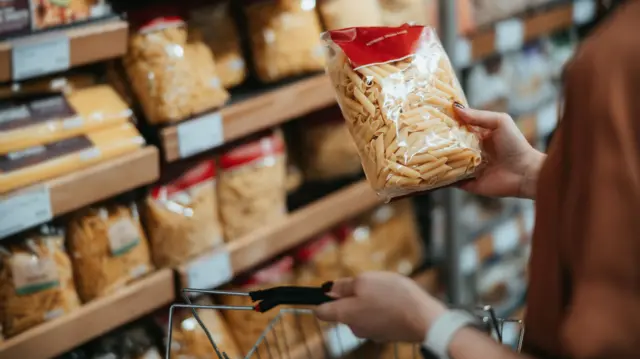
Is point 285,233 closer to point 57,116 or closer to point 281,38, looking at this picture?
point 281,38

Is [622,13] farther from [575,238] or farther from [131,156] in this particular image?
[131,156]

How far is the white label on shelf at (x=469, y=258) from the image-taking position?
2531 mm

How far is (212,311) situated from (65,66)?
0.73 meters

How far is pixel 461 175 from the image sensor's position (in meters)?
1.14

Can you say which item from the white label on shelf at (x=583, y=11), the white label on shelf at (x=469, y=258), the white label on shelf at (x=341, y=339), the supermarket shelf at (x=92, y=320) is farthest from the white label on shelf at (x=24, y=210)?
the white label on shelf at (x=583, y=11)

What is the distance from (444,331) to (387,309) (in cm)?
9

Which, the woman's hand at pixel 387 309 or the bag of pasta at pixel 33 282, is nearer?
the woman's hand at pixel 387 309

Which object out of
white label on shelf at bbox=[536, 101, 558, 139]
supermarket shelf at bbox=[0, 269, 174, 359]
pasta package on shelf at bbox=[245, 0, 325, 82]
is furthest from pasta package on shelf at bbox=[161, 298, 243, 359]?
white label on shelf at bbox=[536, 101, 558, 139]

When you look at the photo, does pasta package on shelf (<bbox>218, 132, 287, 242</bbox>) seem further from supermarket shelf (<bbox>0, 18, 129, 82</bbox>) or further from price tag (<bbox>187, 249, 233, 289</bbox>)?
supermarket shelf (<bbox>0, 18, 129, 82</bbox>)

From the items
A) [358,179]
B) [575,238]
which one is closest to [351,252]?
[358,179]

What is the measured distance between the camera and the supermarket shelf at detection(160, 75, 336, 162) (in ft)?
5.34

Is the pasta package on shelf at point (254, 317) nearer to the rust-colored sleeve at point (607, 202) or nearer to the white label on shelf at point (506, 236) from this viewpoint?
the white label on shelf at point (506, 236)

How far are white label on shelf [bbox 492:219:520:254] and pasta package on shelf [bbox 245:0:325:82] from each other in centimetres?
119

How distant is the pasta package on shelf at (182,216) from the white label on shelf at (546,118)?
154cm
